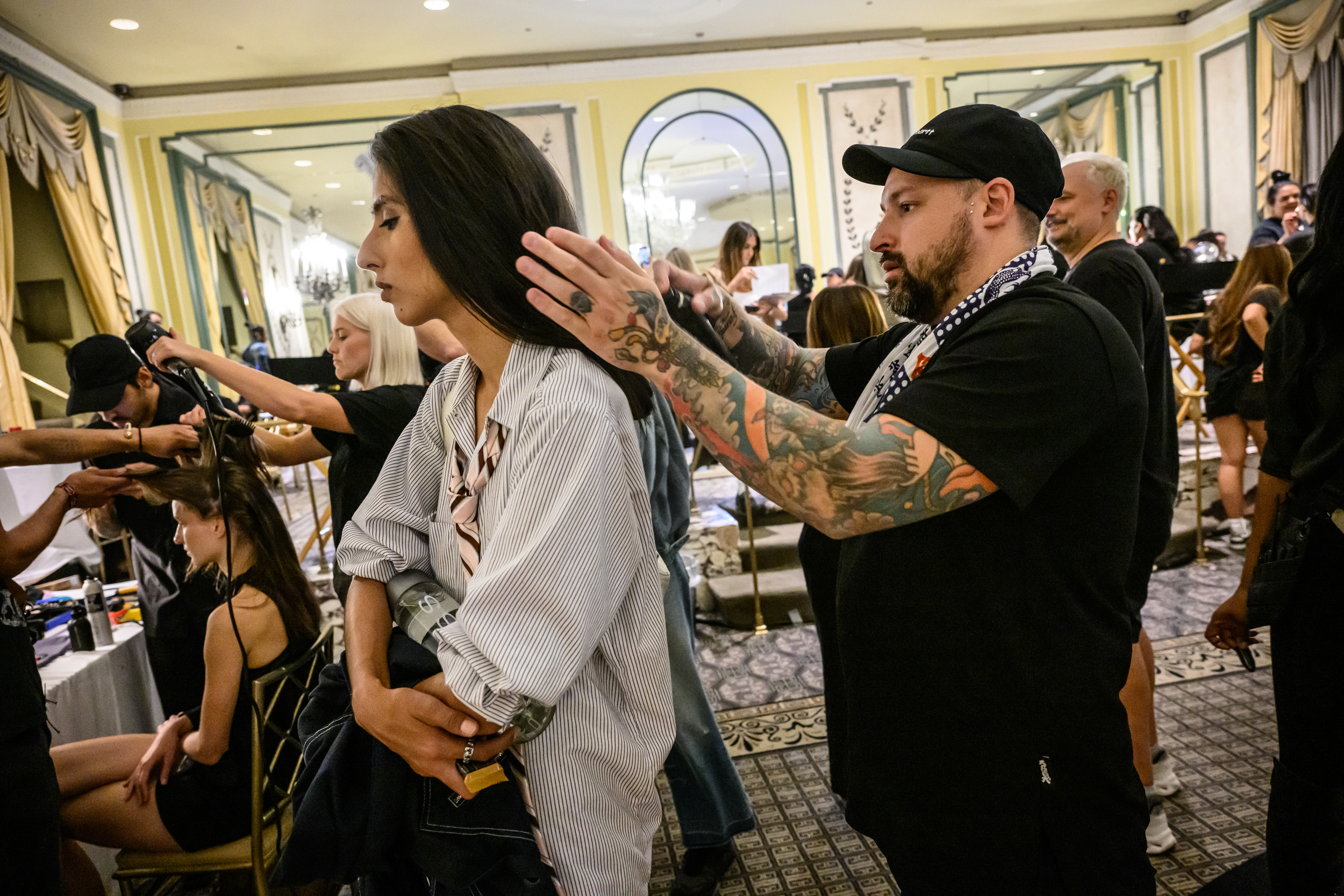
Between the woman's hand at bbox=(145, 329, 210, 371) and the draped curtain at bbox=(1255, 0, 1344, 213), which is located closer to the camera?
the woman's hand at bbox=(145, 329, 210, 371)

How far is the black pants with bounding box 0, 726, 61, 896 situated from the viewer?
1504 millimetres

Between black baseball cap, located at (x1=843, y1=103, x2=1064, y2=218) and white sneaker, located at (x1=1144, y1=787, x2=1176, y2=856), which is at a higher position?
black baseball cap, located at (x1=843, y1=103, x2=1064, y2=218)

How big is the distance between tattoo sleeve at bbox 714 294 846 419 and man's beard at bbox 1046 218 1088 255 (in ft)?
3.43

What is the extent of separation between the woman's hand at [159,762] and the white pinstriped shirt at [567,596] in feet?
3.94

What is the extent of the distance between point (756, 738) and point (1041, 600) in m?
2.04

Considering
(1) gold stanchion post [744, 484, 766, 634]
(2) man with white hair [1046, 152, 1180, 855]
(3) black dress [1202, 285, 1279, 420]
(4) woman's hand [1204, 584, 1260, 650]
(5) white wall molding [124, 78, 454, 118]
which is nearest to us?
(4) woman's hand [1204, 584, 1260, 650]

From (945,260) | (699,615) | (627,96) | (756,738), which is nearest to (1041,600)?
(945,260)

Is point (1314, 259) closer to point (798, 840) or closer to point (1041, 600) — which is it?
point (1041, 600)

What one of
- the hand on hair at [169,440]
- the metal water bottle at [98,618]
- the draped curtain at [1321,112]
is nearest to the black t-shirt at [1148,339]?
the hand on hair at [169,440]

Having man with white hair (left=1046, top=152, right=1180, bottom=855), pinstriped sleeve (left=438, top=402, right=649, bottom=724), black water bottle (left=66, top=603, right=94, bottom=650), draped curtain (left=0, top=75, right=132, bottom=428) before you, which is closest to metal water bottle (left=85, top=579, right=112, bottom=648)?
black water bottle (left=66, top=603, right=94, bottom=650)

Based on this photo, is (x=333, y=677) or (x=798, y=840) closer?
(x=333, y=677)

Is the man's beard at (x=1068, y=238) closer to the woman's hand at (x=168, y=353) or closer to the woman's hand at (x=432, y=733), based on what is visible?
the woman's hand at (x=432, y=733)

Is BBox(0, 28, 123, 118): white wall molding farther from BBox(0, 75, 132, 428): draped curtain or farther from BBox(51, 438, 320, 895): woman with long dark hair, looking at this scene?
BBox(51, 438, 320, 895): woman with long dark hair

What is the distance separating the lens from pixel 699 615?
4098 mm
